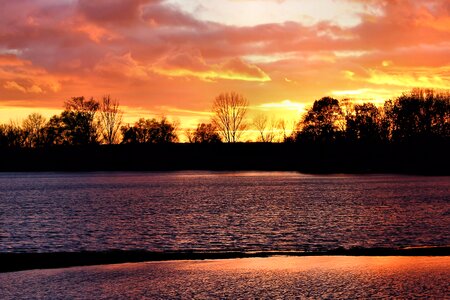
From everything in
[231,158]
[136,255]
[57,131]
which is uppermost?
[57,131]

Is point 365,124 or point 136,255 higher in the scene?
point 365,124

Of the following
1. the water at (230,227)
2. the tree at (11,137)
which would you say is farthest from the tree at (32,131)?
the water at (230,227)

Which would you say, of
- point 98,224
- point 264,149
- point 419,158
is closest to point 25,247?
point 98,224

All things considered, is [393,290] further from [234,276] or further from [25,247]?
[25,247]

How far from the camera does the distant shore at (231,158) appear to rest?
461ft

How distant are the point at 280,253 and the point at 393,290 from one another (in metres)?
7.13

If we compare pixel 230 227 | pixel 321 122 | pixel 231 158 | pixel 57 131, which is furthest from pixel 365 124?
pixel 230 227

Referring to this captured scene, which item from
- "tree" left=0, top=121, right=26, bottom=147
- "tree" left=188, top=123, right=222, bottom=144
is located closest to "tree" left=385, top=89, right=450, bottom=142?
"tree" left=188, top=123, right=222, bottom=144

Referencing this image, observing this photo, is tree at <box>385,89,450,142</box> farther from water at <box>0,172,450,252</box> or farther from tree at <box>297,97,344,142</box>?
water at <box>0,172,450,252</box>

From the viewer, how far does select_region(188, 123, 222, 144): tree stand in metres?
176

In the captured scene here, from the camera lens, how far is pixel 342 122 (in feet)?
477

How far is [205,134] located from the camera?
179625mm

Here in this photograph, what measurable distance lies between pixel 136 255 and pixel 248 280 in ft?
21.7

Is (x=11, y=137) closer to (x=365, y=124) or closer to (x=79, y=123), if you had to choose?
(x=79, y=123)
